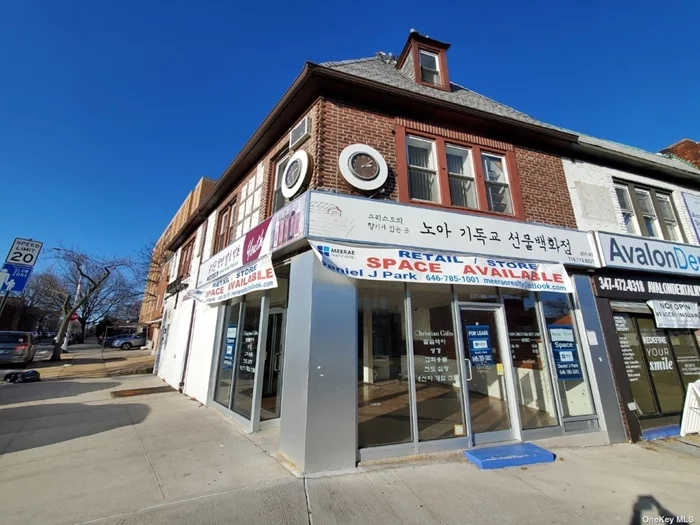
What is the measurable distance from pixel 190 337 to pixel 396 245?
811 centimetres

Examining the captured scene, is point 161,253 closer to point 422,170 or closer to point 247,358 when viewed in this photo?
point 247,358

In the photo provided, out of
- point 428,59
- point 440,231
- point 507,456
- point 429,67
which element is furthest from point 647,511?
point 428,59

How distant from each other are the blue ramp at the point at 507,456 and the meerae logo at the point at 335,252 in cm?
350

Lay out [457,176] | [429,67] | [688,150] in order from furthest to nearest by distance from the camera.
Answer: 1. [688,150]
2. [429,67]
3. [457,176]

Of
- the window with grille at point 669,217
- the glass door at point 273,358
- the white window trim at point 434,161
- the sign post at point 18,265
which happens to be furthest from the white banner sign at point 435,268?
the sign post at point 18,265

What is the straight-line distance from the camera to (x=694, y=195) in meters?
9.32

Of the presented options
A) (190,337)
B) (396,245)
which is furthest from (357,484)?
(190,337)

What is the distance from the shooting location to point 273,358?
7.46 m

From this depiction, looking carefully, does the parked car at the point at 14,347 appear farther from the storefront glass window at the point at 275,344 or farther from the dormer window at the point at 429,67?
the dormer window at the point at 429,67

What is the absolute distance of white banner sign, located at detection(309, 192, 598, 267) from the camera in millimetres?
5121

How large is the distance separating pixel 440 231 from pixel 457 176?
1.84 meters

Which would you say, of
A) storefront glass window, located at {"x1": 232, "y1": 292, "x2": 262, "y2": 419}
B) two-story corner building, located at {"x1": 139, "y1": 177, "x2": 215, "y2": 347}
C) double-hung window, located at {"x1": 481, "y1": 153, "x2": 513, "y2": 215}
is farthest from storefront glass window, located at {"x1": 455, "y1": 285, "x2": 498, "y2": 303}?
two-story corner building, located at {"x1": 139, "y1": 177, "x2": 215, "y2": 347}

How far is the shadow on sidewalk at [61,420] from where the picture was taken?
5465 mm

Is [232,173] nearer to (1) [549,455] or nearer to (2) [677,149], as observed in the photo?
(1) [549,455]
